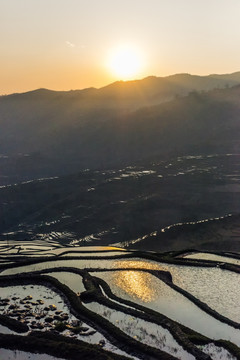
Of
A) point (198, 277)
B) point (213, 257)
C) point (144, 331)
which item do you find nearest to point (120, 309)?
point (144, 331)

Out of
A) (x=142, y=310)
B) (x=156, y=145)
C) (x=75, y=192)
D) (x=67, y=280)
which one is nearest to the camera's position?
(x=142, y=310)

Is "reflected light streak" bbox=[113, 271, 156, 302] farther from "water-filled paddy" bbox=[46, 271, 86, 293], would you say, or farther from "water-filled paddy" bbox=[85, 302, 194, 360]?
"water-filled paddy" bbox=[85, 302, 194, 360]

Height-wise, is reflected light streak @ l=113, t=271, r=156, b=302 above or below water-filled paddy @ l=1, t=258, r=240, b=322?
above

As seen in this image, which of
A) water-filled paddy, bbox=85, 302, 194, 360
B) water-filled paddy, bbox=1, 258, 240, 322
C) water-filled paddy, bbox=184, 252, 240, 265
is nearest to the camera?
water-filled paddy, bbox=85, 302, 194, 360

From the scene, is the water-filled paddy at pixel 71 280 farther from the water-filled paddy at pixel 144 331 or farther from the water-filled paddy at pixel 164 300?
the water-filled paddy at pixel 144 331

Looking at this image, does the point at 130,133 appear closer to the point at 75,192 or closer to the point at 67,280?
the point at 75,192

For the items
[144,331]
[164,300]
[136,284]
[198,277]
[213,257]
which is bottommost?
[213,257]

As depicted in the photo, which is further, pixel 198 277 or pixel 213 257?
pixel 213 257

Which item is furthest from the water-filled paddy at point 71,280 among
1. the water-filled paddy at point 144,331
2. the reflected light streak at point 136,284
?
the water-filled paddy at point 144,331

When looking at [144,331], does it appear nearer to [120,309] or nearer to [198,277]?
[120,309]

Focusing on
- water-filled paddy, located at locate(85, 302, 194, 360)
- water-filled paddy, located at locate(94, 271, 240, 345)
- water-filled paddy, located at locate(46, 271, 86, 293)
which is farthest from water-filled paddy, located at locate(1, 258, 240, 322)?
water-filled paddy, located at locate(85, 302, 194, 360)

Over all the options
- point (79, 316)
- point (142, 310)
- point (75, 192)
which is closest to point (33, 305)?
point (79, 316)
